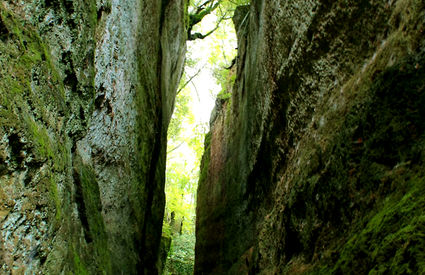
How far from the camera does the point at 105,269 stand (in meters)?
4.41

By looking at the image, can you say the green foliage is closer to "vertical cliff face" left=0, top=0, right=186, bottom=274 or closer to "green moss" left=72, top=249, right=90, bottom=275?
"vertical cliff face" left=0, top=0, right=186, bottom=274

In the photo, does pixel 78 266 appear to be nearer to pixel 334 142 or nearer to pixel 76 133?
pixel 76 133

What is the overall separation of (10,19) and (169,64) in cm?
786

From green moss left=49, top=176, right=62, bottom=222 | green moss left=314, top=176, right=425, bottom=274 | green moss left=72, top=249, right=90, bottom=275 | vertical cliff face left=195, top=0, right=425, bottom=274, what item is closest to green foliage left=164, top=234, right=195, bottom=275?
vertical cliff face left=195, top=0, right=425, bottom=274

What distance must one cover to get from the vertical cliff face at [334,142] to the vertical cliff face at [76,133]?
6.96 feet

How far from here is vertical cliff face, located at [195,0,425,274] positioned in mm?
2375

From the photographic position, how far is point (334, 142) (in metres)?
3.53

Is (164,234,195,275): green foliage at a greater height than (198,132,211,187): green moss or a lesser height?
lesser

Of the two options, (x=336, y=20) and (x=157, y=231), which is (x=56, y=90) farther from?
(x=157, y=231)

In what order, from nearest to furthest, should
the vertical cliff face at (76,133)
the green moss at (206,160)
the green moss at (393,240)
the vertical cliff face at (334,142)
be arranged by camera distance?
1. the green moss at (393,240)
2. the vertical cliff face at (76,133)
3. the vertical cliff face at (334,142)
4. the green moss at (206,160)

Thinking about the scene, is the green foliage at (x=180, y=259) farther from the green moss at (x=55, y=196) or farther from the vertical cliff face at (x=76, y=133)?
the green moss at (x=55, y=196)

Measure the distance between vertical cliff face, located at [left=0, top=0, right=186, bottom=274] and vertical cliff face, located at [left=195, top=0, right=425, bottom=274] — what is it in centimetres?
212

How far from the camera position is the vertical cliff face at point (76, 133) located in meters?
2.25

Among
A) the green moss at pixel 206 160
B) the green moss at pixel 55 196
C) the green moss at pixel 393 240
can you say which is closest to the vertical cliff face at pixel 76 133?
the green moss at pixel 55 196
